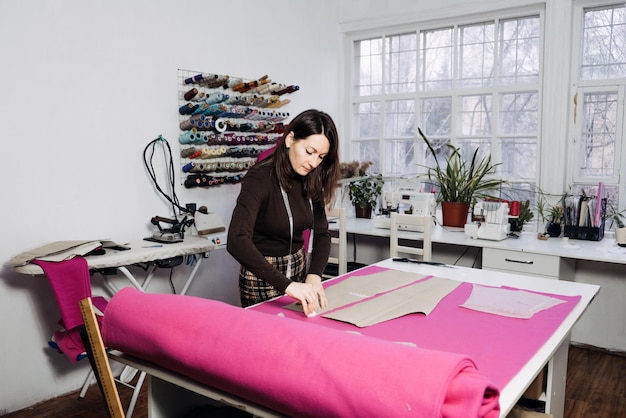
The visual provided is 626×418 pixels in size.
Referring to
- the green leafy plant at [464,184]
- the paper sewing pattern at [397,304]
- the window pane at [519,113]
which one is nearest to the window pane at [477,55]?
the window pane at [519,113]

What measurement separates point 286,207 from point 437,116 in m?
2.73

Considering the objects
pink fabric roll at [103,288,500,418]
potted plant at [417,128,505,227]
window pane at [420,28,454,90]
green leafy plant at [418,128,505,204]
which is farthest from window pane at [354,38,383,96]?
pink fabric roll at [103,288,500,418]

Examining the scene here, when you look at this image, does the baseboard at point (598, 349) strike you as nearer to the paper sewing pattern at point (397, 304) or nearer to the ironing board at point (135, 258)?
the paper sewing pattern at point (397, 304)

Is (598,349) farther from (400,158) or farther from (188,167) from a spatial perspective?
(188,167)

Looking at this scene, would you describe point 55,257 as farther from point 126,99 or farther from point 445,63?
point 445,63

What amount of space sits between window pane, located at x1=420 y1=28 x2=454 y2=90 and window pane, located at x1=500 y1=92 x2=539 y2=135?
504 millimetres

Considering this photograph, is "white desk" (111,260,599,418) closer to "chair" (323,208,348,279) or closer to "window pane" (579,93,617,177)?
"chair" (323,208,348,279)

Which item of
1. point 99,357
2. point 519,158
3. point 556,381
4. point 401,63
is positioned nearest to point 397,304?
point 556,381

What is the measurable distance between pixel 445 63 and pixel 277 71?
1400mm

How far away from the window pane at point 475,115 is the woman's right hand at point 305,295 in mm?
2975

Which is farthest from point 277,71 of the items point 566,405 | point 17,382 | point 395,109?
point 566,405

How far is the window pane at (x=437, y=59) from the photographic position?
14.1ft

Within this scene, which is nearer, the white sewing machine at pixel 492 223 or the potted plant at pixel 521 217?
the white sewing machine at pixel 492 223

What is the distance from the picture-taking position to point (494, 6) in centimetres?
393
